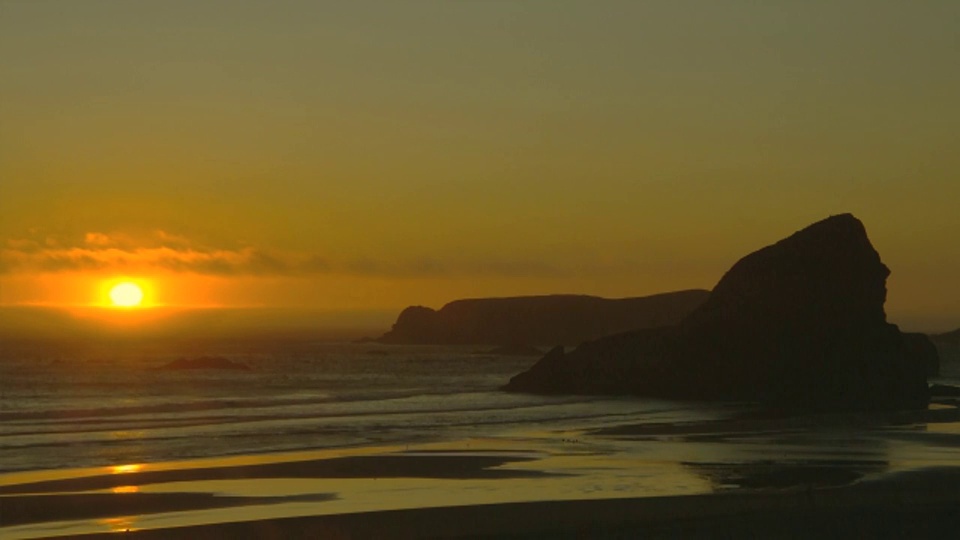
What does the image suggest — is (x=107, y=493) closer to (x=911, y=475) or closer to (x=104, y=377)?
(x=911, y=475)

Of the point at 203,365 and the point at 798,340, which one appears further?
the point at 203,365

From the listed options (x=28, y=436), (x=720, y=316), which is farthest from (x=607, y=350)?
(x=28, y=436)

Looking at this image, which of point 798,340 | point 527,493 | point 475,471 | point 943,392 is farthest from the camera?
point 943,392

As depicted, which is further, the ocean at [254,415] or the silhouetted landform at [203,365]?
the silhouetted landform at [203,365]

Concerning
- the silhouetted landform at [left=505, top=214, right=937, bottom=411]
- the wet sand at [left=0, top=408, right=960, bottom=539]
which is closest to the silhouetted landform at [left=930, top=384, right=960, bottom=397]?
the silhouetted landform at [left=505, top=214, right=937, bottom=411]

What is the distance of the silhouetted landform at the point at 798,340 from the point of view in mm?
48406

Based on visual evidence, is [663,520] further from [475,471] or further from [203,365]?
[203,365]

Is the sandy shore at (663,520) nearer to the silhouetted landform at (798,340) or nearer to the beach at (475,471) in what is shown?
the beach at (475,471)

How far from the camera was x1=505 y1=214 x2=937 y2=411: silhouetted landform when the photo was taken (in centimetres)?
4841

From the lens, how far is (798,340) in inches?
1993

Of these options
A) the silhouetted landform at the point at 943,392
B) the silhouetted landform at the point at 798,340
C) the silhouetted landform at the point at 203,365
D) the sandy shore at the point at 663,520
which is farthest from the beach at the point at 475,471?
the silhouetted landform at the point at 203,365

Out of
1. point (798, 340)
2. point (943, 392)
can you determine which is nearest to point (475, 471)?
point (798, 340)

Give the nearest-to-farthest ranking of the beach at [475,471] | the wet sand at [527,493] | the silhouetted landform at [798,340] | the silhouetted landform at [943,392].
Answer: the wet sand at [527,493]
the beach at [475,471]
the silhouetted landform at [798,340]
the silhouetted landform at [943,392]

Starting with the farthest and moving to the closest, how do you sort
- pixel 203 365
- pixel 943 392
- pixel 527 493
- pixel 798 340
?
pixel 203 365 < pixel 943 392 < pixel 798 340 < pixel 527 493
